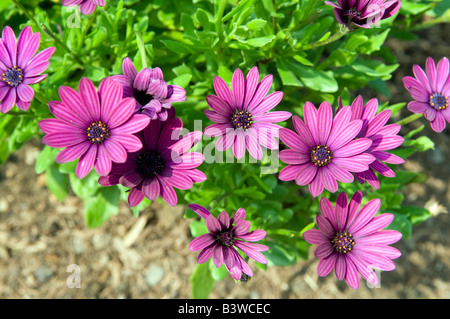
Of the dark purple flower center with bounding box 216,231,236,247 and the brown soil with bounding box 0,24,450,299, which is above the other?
the brown soil with bounding box 0,24,450,299

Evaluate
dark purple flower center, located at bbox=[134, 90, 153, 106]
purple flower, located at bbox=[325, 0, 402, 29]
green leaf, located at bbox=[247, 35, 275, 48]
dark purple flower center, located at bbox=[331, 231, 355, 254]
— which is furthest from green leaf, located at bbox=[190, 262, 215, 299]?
purple flower, located at bbox=[325, 0, 402, 29]

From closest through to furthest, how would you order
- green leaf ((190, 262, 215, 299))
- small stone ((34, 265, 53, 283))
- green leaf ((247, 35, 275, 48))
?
green leaf ((247, 35, 275, 48)) < green leaf ((190, 262, 215, 299)) < small stone ((34, 265, 53, 283))

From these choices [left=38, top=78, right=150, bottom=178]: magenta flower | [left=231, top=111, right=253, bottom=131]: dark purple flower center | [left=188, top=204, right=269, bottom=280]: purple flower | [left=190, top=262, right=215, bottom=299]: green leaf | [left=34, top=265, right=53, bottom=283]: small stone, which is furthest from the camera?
[left=34, top=265, right=53, bottom=283]: small stone

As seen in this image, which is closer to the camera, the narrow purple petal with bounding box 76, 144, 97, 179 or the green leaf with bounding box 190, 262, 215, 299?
the narrow purple petal with bounding box 76, 144, 97, 179

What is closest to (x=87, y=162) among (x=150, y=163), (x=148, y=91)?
(x=150, y=163)

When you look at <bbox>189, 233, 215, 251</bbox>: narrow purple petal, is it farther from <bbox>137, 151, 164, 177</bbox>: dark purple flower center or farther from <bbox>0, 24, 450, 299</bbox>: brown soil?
<bbox>0, 24, 450, 299</bbox>: brown soil
